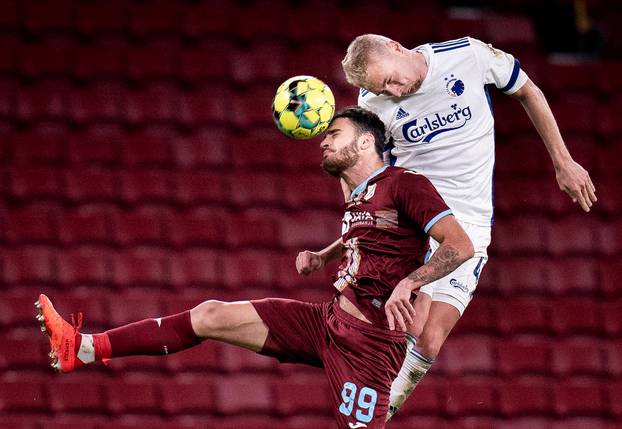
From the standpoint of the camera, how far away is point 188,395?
6402 mm

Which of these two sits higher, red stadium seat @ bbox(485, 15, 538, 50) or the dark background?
red stadium seat @ bbox(485, 15, 538, 50)

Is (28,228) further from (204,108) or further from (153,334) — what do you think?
(153,334)

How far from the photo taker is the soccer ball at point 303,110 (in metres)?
3.90

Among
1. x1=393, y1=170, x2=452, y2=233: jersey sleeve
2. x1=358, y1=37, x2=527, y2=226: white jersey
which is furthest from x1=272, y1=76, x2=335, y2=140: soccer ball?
x1=393, y1=170, x2=452, y2=233: jersey sleeve

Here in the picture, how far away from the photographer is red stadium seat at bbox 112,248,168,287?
684cm

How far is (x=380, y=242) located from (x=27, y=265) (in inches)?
146

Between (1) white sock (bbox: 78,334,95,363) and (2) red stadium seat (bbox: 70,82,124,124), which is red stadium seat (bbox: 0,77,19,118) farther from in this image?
(1) white sock (bbox: 78,334,95,363)

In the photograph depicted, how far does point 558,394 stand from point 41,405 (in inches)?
132

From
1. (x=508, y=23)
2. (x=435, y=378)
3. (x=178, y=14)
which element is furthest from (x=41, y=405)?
(x=508, y=23)

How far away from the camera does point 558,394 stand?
Answer: 6.82 metres

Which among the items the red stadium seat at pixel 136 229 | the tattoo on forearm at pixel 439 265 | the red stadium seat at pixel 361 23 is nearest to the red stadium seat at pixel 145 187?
the red stadium seat at pixel 136 229

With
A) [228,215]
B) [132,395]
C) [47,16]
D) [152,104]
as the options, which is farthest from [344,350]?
[47,16]

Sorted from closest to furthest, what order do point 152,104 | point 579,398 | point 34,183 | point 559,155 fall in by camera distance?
1. point 559,155
2. point 579,398
3. point 34,183
4. point 152,104

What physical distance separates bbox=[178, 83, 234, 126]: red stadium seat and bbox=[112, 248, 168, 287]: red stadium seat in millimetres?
1210
